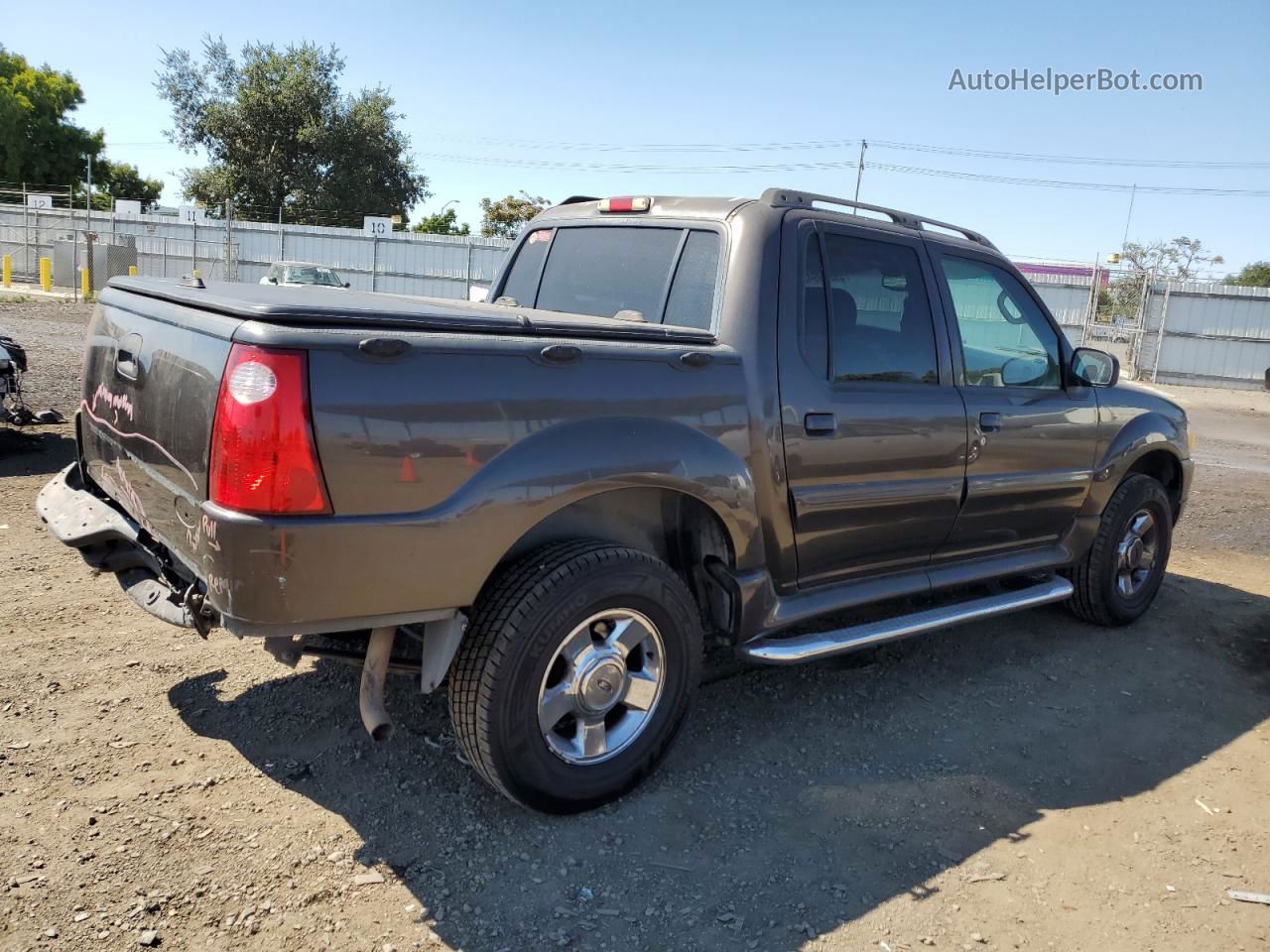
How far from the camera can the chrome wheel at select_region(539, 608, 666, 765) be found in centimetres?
292

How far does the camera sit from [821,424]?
3447mm

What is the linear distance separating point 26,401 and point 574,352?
7.80 meters

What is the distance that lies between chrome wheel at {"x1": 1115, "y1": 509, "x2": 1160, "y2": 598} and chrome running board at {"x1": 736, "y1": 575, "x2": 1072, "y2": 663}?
691 millimetres


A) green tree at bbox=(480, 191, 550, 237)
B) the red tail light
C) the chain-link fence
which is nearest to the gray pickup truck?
the red tail light

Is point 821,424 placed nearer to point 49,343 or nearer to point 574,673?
point 574,673

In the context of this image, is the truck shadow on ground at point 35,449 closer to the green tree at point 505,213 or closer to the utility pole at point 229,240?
the utility pole at point 229,240

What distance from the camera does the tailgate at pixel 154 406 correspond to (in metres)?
2.52

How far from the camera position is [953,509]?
13.2 feet

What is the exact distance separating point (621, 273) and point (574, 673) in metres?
1.79

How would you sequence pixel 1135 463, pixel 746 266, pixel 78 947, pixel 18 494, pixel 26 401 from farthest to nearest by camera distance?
pixel 26 401 < pixel 18 494 < pixel 1135 463 < pixel 746 266 < pixel 78 947

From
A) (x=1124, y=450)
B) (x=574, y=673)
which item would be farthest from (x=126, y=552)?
(x=1124, y=450)

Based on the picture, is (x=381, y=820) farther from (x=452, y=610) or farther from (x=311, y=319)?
(x=311, y=319)

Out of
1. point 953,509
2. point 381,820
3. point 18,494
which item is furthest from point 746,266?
point 18,494

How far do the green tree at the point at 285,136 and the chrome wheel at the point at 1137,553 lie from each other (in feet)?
Result: 129
